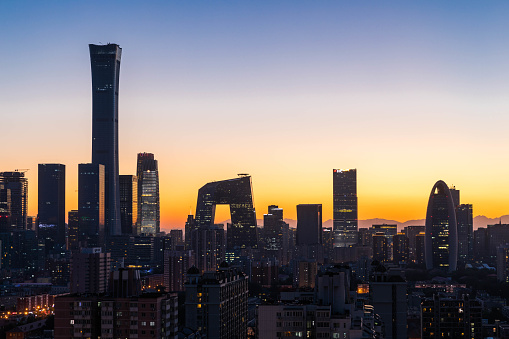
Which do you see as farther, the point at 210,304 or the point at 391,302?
the point at 210,304

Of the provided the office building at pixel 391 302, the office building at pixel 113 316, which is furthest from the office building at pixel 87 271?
the office building at pixel 113 316

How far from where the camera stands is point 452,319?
323 feet

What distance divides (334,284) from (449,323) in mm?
49745

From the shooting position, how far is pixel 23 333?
11556 centimetres

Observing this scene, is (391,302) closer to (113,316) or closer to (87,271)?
(113,316)

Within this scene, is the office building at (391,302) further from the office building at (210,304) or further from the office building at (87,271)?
the office building at (87,271)

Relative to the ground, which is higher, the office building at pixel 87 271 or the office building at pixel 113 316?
the office building at pixel 113 316

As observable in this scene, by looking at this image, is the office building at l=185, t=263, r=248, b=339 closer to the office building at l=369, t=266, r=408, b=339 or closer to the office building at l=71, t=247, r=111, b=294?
the office building at l=369, t=266, r=408, b=339

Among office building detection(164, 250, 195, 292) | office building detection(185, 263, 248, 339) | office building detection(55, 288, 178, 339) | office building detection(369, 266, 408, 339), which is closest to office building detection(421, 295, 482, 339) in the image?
office building detection(185, 263, 248, 339)

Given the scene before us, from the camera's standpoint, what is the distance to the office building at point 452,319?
9769cm

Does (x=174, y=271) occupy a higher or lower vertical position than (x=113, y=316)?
lower

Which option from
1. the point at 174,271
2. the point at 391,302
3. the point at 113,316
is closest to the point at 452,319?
the point at 391,302

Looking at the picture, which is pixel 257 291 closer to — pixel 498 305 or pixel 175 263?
pixel 175 263

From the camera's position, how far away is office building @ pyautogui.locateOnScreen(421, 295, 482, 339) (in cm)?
9769
